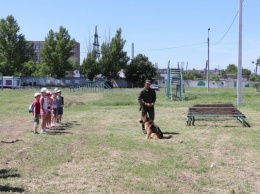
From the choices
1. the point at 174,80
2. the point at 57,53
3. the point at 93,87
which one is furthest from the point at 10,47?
the point at 174,80

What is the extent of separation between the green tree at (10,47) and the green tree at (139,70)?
19272 millimetres

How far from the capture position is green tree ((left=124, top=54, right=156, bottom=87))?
72.9 meters

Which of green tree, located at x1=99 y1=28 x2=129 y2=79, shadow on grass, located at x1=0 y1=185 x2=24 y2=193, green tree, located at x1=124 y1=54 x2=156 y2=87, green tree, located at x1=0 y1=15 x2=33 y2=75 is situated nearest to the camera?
shadow on grass, located at x1=0 y1=185 x2=24 y2=193

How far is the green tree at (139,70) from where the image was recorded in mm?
72875

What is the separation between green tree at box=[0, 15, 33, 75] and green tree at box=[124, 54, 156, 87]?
19.3 meters

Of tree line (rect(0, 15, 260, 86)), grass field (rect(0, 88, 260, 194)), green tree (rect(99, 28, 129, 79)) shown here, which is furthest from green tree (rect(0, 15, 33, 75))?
grass field (rect(0, 88, 260, 194))

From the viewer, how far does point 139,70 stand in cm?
7306

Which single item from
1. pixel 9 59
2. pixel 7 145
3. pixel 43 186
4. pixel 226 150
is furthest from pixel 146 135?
pixel 9 59

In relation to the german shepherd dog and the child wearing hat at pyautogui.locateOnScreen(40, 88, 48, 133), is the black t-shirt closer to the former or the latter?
the german shepherd dog

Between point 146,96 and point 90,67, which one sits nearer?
point 146,96

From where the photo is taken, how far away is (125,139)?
10844 millimetres

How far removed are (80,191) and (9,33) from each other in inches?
2520

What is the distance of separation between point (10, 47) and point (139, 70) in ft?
76.2

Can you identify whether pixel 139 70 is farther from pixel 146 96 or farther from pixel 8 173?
pixel 8 173
